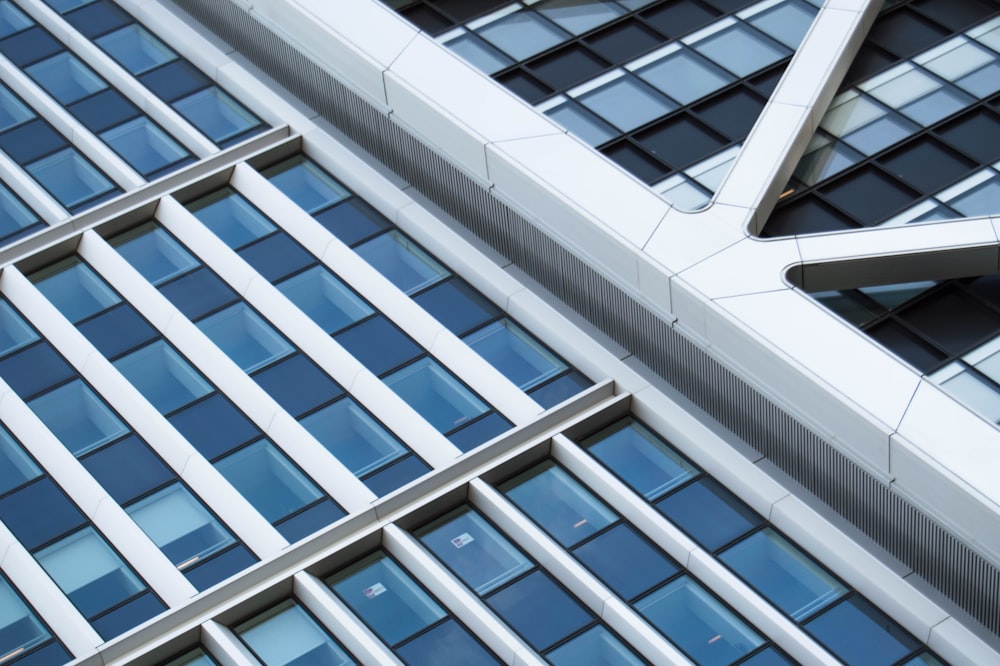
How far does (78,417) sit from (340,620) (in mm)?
7751

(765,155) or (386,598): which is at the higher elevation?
(765,155)

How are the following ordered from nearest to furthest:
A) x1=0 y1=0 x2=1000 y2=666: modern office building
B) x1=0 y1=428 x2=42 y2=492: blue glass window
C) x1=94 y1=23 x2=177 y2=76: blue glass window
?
x1=0 y1=0 x2=1000 y2=666: modern office building → x1=0 y1=428 x2=42 y2=492: blue glass window → x1=94 y1=23 x2=177 y2=76: blue glass window

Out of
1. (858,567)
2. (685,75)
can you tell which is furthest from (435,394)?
(685,75)

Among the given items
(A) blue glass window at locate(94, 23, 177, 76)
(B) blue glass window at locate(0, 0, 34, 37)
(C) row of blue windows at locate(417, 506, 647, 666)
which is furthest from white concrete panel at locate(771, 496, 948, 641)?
(B) blue glass window at locate(0, 0, 34, 37)

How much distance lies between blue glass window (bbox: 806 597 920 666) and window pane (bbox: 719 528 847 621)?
28 cm

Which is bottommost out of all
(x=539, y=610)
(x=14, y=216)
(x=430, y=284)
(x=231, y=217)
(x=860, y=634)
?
(x=860, y=634)

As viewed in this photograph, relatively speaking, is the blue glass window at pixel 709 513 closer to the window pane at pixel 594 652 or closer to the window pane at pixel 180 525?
the window pane at pixel 594 652

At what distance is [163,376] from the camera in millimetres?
32531

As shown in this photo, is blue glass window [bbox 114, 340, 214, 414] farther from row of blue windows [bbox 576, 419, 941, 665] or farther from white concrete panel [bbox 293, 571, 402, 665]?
row of blue windows [bbox 576, 419, 941, 665]

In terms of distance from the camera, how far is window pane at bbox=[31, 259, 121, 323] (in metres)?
34.2

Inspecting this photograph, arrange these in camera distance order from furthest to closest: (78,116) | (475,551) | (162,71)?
(162,71) < (78,116) < (475,551)

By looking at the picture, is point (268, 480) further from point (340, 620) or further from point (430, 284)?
point (430, 284)

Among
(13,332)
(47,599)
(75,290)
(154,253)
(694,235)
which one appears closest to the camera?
(47,599)

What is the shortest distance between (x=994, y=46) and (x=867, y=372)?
11048 mm
